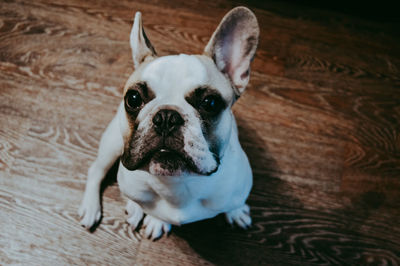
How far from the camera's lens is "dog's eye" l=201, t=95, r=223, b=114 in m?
1.20

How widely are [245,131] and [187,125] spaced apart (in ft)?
3.51

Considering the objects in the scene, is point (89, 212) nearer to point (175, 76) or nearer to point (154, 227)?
point (154, 227)

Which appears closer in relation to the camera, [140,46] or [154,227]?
[140,46]

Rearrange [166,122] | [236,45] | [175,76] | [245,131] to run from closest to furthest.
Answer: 1. [166,122]
2. [175,76]
3. [236,45]
4. [245,131]

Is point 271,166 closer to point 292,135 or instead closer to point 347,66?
point 292,135

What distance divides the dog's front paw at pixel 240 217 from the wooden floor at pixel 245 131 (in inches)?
2.6

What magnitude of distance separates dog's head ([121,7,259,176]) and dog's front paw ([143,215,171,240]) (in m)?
0.70

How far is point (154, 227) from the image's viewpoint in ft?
6.00

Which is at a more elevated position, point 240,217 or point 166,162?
point 166,162

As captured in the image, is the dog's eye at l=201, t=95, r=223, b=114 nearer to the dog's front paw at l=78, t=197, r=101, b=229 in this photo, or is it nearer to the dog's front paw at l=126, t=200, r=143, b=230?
the dog's front paw at l=126, t=200, r=143, b=230

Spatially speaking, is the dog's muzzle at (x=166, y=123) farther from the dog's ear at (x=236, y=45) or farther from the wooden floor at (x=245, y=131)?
the wooden floor at (x=245, y=131)

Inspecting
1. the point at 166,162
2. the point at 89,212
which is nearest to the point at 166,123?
the point at 166,162

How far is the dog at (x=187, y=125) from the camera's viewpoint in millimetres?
1099

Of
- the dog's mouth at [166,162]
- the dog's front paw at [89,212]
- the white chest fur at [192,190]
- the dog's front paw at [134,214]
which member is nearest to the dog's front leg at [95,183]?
the dog's front paw at [89,212]
